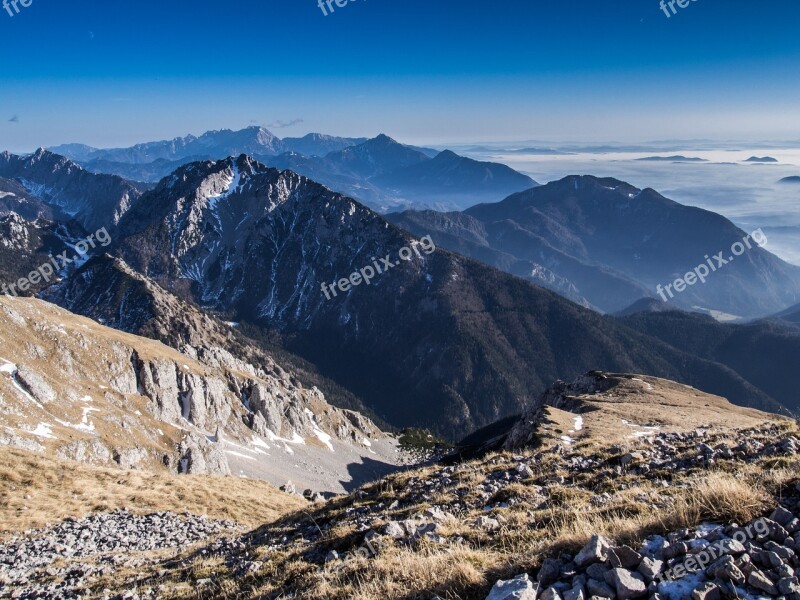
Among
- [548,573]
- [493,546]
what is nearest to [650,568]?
[548,573]

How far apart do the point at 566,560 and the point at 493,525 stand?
15.3 feet

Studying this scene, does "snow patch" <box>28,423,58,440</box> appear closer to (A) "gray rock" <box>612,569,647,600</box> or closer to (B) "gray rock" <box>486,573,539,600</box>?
(B) "gray rock" <box>486,573,539,600</box>

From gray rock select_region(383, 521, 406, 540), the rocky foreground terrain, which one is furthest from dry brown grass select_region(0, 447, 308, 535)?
gray rock select_region(383, 521, 406, 540)

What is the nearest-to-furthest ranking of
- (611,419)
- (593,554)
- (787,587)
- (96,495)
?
(787,587) < (593,554) < (96,495) < (611,419)

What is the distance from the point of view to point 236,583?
12.7m

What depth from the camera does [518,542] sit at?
10.6 m

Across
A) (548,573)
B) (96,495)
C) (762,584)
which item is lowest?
(96,495)

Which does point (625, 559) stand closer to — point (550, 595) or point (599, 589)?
point (599, 589)

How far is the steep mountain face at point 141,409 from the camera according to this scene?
74500 mm

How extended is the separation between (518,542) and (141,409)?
112 m

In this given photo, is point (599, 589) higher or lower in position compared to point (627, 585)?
lower

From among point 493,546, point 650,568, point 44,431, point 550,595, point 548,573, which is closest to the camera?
point 550,595

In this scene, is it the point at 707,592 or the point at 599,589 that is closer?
the point at 707,592

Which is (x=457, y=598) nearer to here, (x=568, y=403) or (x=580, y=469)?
(x=580, y=469)
